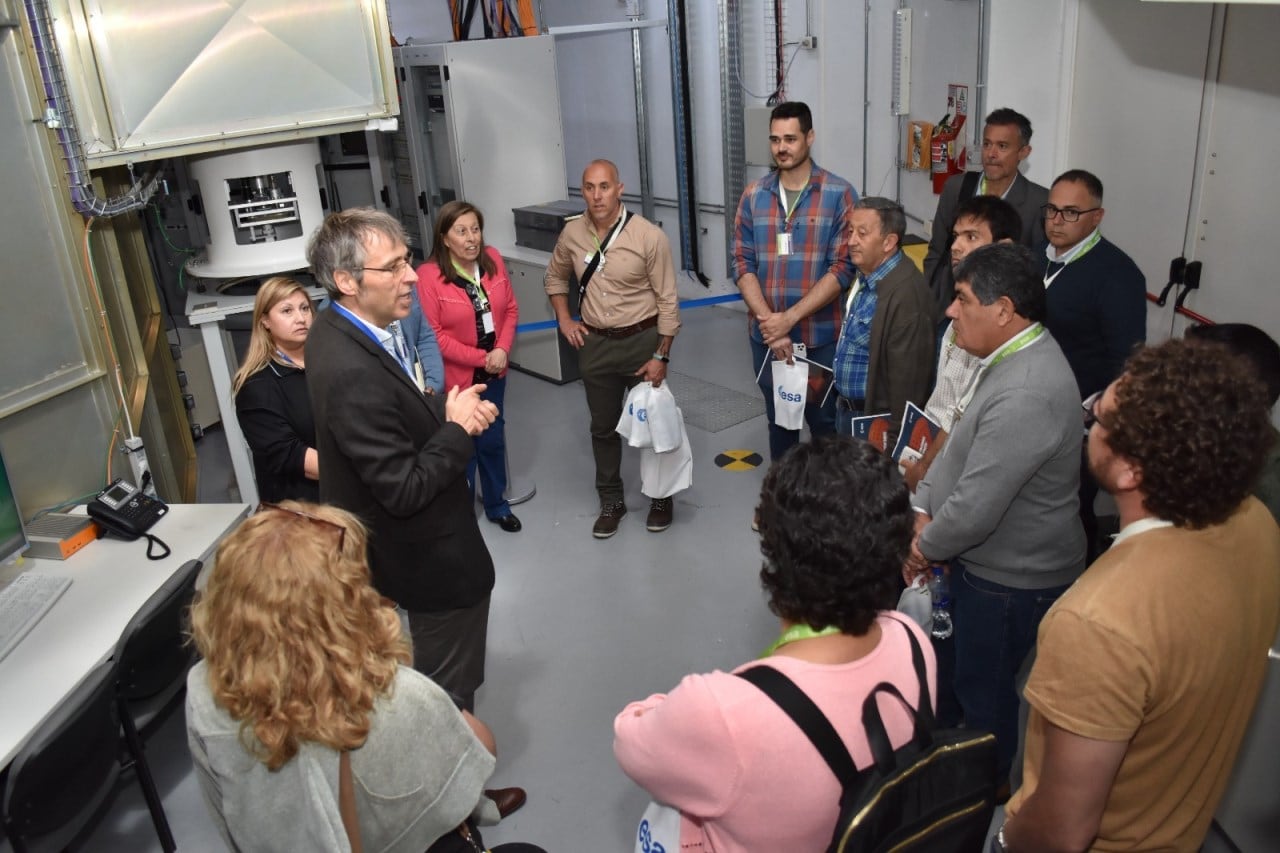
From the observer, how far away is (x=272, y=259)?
397 cm

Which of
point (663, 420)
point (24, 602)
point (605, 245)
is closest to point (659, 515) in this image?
point (663, 420)

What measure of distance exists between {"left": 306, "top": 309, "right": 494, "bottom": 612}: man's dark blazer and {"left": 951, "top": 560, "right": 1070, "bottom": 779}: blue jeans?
118 centimetres

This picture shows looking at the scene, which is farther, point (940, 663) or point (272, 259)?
point (272, 259)

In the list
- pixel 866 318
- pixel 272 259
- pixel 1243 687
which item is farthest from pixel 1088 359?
pixel 272 259

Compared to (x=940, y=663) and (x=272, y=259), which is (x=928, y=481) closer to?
(x=940, y=663)

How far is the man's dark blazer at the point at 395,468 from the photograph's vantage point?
2.06 meters

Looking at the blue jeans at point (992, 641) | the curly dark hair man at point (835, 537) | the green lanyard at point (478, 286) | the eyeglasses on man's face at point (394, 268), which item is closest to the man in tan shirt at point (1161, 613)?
the curly dark hair man at point (835, 537)

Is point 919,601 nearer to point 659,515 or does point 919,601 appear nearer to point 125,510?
point 659,515

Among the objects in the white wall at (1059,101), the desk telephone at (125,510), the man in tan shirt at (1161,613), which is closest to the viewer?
the man in tan shirt at (1161,613)

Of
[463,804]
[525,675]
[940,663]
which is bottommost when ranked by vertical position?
[525,675]

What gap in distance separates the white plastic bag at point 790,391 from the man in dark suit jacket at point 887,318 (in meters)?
0.48

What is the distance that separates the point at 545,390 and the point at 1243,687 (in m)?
4.73

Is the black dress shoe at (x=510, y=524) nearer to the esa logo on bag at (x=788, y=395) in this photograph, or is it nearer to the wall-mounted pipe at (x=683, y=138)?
the esa logo on bag at (x=788, y=395)

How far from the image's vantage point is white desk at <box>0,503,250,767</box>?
7.44ft
